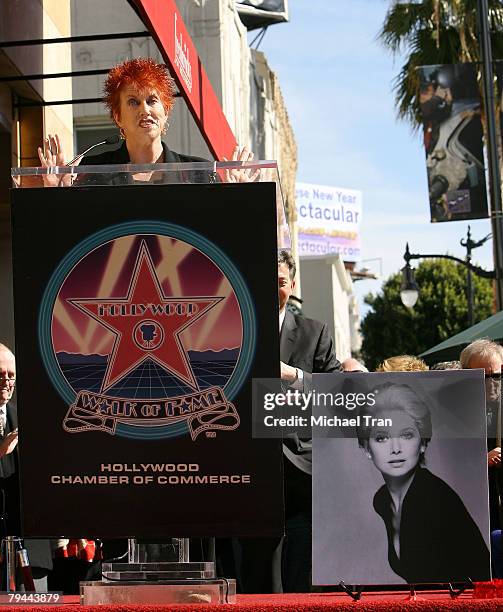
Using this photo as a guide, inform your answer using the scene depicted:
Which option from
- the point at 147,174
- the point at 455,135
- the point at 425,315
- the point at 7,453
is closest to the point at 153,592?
the point at 147,174

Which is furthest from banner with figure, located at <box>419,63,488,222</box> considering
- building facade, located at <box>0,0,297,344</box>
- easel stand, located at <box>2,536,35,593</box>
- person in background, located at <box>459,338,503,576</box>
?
easel stand, located at <box>2,536,35,593</box>

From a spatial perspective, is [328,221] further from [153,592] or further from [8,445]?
[153,592]

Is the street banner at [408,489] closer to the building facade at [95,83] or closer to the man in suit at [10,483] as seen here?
the man in suit at [10,483]

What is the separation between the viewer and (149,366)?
98.0 inches

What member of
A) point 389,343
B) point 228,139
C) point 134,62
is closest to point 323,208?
point 389,343

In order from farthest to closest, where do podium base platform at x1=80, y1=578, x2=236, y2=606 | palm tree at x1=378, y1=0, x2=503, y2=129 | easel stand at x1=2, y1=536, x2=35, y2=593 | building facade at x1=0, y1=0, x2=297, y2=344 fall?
palm tree at x1=378, y1=0, x2=503, y2=129, building facade at x1=0, y1=0, x2=297, y2=344, easel stand at x1=2, y1=536, x2=35, y2=593, podium base platform at x1=80, y1=578, x2=236, y2=606

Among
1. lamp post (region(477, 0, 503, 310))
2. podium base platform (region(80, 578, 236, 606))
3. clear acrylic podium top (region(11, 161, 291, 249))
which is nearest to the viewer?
podium base platform (region(80, 578, 236, 606))

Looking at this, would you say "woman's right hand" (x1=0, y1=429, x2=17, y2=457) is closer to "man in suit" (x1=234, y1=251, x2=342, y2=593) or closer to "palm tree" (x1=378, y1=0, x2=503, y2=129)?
"man in suit" (x1=234, y1=251, x2=342, y2=593)

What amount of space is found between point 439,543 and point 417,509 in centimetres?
9

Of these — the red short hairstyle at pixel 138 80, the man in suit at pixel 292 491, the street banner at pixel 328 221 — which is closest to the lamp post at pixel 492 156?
the man in suit at pixel 292 491

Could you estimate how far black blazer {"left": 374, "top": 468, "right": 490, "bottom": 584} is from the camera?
250cm

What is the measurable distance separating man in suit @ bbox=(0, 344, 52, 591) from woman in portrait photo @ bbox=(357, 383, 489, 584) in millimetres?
1063

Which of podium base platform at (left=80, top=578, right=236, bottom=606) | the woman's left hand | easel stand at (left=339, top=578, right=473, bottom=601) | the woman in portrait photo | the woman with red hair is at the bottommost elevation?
easel stand at (left=339, top=578, right=473, bottom=601)

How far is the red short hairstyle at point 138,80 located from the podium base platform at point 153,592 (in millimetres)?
1555
